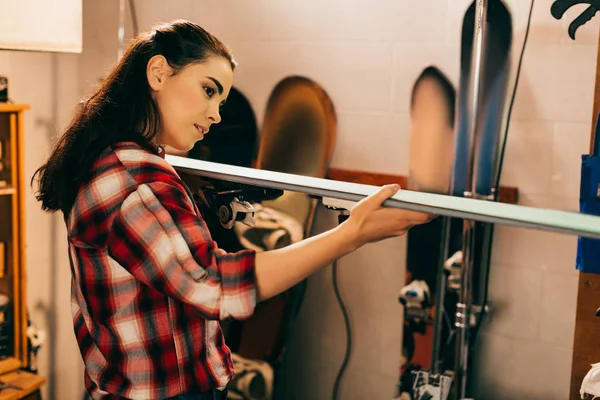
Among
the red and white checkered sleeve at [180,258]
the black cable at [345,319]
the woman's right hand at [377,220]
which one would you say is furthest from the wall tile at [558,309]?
the red and white checkered sleeve at [180,258]

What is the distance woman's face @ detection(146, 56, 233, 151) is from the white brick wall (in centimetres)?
95

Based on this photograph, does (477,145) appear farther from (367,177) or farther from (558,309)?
(558,309)

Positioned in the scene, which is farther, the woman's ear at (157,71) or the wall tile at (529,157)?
the wall tile at (529,157)

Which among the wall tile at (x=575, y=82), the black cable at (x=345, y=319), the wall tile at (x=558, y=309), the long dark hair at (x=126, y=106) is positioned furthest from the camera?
the black cable at (x=345, y=319)

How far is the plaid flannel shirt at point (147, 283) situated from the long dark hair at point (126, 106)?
0.05 metres

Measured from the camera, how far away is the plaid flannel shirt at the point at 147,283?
3.34 feet

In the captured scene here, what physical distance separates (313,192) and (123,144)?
1.15 feet

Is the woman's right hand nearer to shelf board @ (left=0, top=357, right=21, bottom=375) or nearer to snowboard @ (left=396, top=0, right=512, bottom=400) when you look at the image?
snowboard @ (left=396, top=0, right=512, bottom=400)

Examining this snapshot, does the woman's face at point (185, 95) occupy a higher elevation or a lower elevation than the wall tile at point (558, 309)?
higher

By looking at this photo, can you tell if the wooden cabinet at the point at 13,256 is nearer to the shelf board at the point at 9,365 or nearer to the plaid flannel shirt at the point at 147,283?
the shelf board at the point at 9,365

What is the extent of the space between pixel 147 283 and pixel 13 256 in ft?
4.26

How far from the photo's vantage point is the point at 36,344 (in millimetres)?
2486

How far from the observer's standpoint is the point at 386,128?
6.98ft

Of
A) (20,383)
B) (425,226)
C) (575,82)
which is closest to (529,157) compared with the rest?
(575,82)
